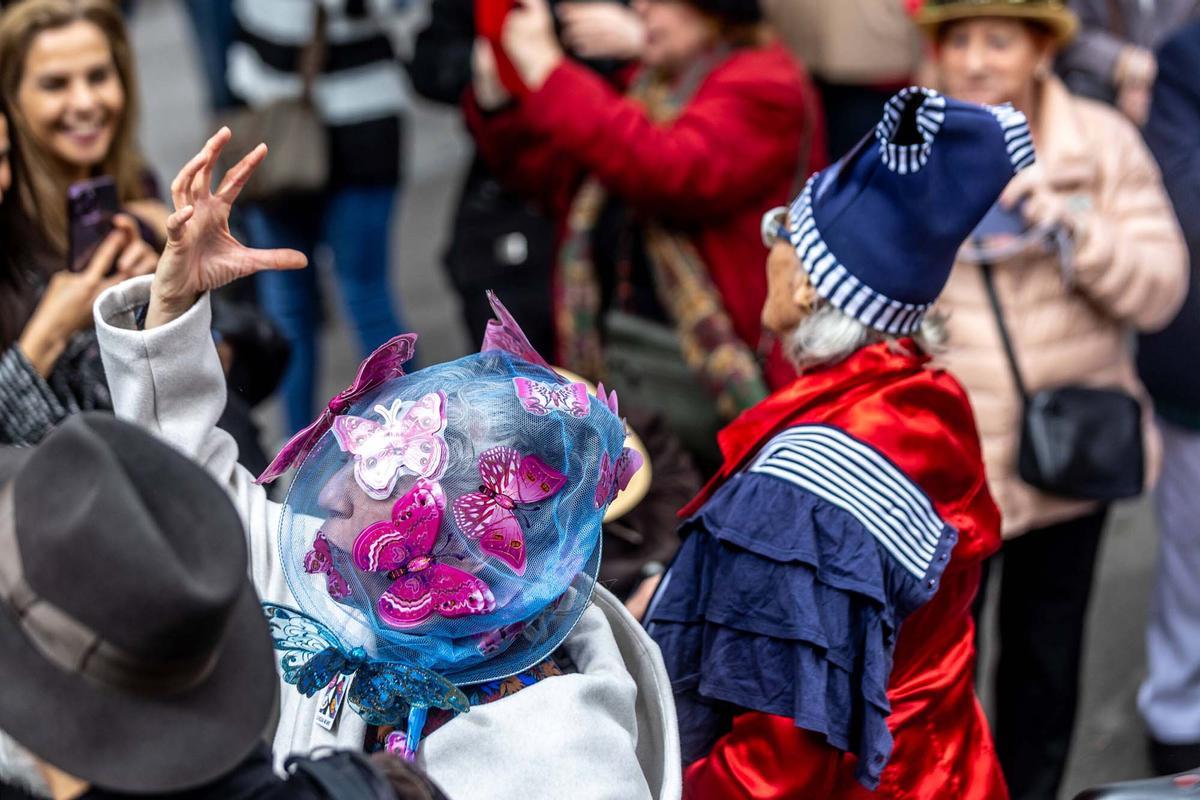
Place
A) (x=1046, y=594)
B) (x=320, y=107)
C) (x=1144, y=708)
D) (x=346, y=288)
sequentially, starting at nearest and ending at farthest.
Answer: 1. (x=1046, y=594)
2. (x=1144, y=708)
3. (x=320, y=107)
4. (x=346, y=288)

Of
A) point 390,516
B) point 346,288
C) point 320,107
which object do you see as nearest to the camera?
point 390,516

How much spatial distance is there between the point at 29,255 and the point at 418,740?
5.50 feet

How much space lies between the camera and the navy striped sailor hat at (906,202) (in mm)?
1940

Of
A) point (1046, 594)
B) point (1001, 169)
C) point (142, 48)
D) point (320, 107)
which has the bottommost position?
point (142, 48)

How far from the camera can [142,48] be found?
30.1 ft

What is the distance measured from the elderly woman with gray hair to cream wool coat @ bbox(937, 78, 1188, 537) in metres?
0.73

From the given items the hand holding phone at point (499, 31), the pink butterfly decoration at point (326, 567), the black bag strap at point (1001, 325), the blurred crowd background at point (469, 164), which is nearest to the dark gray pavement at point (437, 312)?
the blurred crowd background at point (469, 164)

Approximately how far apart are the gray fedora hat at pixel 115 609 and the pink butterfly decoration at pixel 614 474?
21.3 inches

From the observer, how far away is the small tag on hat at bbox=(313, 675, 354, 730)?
1631 mm

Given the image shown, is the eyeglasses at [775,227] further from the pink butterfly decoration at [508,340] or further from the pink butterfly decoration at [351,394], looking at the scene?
the pink butterfly decoration at [351,394]

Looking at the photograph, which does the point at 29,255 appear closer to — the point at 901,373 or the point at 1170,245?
the point at 901,373

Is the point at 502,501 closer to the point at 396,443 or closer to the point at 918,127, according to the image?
the point at 396,443

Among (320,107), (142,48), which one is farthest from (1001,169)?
(142,48)

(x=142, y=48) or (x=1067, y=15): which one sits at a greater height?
(x=1067, y=15)
